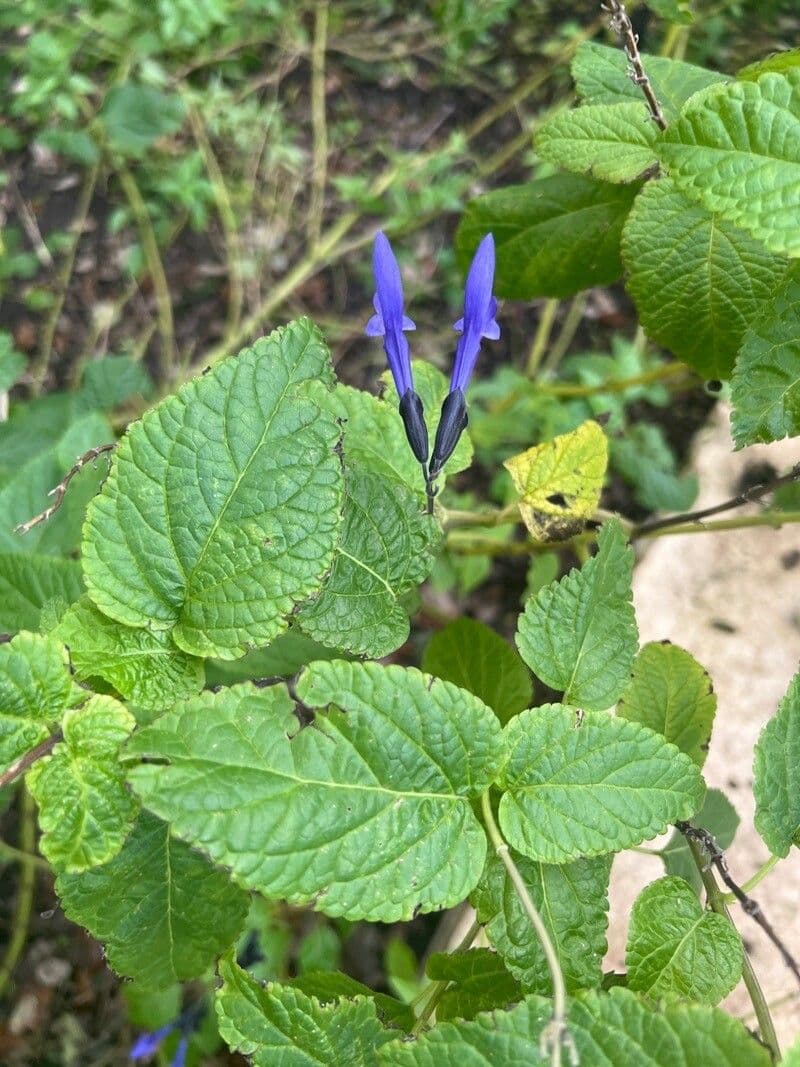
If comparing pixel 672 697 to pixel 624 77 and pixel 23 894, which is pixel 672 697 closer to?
pixel 624 77

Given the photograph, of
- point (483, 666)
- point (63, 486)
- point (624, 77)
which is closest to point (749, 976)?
point (483, 666)

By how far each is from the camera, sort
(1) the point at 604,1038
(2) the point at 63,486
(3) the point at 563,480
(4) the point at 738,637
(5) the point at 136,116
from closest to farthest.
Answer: (1) the point at 604,1038, (2) the point at 63,486, (3) the point at 563,480, (4) the point at 738,637, (5) the point at 136,116

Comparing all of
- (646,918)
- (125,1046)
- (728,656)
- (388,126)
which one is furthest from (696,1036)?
(388,126)

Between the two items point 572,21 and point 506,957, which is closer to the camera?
point 506,957

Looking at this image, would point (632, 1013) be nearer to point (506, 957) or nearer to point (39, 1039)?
point (506, 957)

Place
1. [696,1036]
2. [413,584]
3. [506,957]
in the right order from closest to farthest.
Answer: [696,1036]
[506,957]
[413,584]

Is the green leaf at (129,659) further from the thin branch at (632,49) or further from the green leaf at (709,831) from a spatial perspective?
the thin branch at (632,49)

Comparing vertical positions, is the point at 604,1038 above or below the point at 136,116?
below
